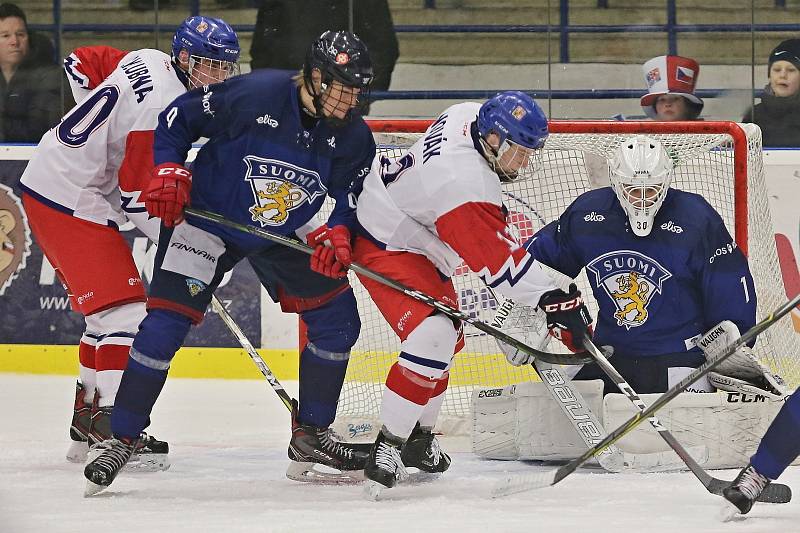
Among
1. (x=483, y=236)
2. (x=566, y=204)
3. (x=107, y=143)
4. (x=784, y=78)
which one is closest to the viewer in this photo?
(x=483, y=236)

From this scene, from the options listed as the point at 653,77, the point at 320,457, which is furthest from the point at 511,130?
the point at 653,77

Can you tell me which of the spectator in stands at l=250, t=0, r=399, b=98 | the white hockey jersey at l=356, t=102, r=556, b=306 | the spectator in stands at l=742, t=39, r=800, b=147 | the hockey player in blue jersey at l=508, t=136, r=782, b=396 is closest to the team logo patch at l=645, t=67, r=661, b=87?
the spectator in stands at l=742, t=39, r=800, b=147

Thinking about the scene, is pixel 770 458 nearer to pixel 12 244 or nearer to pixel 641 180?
pixel 641 180

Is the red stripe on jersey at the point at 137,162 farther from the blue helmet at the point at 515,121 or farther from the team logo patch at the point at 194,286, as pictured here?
the blue helmet at the point at 515,121

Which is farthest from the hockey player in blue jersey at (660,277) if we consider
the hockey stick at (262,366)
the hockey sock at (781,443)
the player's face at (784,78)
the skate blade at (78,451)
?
the player's face at (784,78)

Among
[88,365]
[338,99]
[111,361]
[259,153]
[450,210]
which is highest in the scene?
[338,99]

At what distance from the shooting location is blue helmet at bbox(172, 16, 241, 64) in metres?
3.62

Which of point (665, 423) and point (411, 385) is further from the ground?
point (411, 385)

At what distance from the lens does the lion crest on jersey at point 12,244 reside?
548 centimetres

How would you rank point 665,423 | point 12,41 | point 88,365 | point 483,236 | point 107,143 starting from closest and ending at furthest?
point 483,236
point 665,423
point 107,143
point 88,365
point 12,41

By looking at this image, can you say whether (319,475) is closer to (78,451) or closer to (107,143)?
(78,451)

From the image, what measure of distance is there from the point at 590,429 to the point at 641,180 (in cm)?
65

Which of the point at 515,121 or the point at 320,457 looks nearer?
the point at 515,121

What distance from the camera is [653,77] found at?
218 inches
